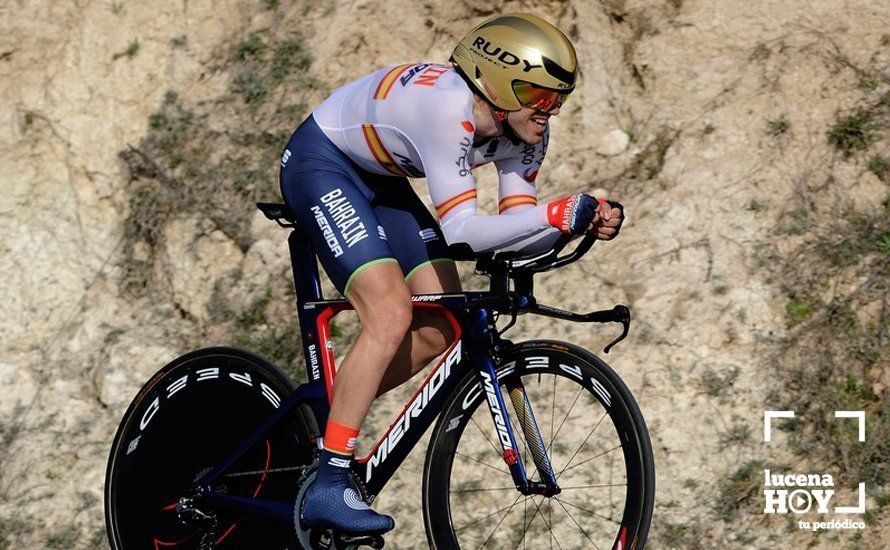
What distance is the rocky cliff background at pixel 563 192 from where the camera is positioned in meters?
5.76

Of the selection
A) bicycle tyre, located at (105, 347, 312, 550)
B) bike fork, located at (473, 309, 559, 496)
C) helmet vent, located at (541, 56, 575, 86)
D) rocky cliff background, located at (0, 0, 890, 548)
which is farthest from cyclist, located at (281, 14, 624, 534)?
rocky cliff background, located at (0, 0, 890, 548)

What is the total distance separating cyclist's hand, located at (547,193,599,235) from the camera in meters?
3.93

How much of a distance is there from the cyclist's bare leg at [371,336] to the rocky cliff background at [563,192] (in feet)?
5.08

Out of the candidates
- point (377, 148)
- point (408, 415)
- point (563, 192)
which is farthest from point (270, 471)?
point (563, 192)

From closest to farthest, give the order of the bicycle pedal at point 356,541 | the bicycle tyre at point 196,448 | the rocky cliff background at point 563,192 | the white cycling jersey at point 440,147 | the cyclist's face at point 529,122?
the white cycling jersey at point 440,147 < the cyclist's face at point 529,122 < the bicycle pedal at point 356,541 < the bicycle tyre at point 196,448 < the rocky cliff background at point 563,192

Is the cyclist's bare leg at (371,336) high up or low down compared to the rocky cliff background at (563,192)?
down

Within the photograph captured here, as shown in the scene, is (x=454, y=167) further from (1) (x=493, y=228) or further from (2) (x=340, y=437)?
(2) (x=340, y=437)

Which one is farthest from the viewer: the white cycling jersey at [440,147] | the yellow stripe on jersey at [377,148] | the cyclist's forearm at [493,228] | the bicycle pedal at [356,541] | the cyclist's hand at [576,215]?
the yellow stripe on jersey at [377,148]

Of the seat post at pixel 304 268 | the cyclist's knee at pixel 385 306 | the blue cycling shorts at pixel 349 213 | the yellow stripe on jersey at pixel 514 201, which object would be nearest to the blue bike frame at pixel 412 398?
the seat post at pixel 304 268

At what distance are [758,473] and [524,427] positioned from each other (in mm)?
1583

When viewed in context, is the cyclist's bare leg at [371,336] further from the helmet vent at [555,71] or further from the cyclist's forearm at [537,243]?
the helmet vent at [555,71]

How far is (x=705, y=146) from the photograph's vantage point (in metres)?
6.75

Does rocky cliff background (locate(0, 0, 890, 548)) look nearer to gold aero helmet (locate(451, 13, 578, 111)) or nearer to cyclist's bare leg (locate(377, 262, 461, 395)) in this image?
cyclist's bare leg (locate(377, 262, 461, 395))

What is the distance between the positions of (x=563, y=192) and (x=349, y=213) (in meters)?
2.66
